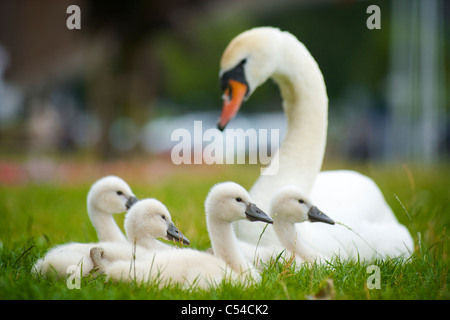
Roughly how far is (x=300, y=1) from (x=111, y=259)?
8.09 m

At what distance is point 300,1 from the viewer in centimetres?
1005

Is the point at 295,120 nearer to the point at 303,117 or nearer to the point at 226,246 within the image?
the point at 303,117

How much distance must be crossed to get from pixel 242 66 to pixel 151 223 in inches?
49.4

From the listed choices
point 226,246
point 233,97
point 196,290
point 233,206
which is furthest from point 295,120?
point 196,290

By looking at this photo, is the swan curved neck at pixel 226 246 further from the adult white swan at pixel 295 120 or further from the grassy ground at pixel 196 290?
the adult white swan at pixel 295 120

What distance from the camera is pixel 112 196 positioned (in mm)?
3352

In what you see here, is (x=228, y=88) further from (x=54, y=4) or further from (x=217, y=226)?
(x=54, y=4)

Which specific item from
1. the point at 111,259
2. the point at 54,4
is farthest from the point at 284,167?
the point at 54,4

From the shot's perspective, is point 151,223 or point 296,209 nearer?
point 151,223

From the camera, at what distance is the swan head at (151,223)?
117 inches

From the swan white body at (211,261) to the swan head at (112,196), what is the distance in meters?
0.59

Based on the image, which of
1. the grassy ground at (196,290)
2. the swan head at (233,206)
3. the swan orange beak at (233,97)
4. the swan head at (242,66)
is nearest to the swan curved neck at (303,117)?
the swan head at (242,66)

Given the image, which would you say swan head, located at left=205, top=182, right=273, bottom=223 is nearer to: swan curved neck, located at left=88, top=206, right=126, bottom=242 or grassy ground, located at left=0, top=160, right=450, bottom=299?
grassy ground, located at left=0, top=160, right=450, bottom=299

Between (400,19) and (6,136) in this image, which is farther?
(400,19)
